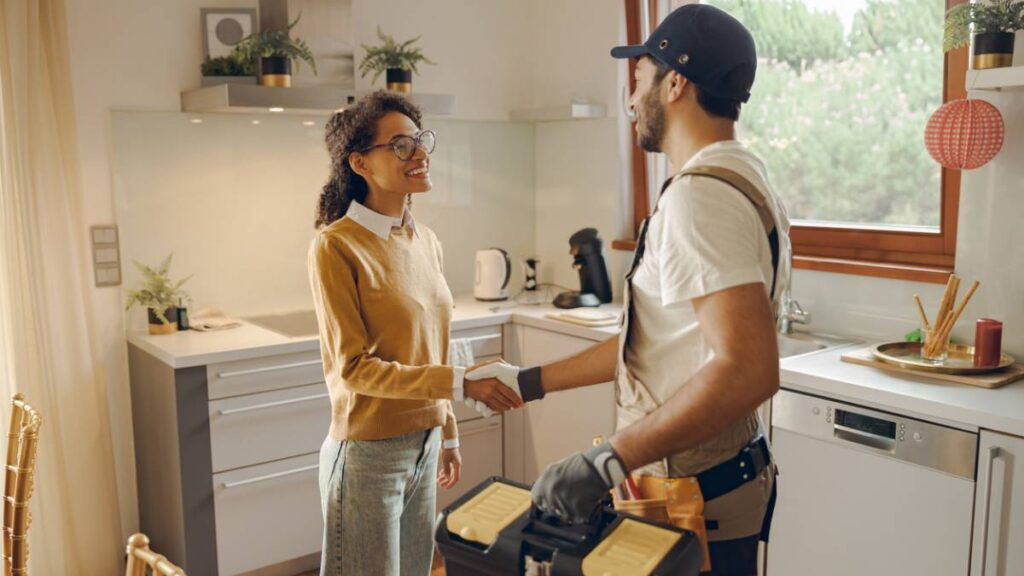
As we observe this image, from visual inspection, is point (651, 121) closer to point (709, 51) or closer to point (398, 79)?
point (709, 51)

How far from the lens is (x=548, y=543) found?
4.12 ft

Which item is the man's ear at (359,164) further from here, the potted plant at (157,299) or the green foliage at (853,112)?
the green foliage at (853,112)

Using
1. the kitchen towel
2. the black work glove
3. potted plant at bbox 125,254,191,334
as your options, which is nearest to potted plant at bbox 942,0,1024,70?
the black work glove

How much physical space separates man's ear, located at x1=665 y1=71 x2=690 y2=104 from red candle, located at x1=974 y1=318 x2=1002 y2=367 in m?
1.36

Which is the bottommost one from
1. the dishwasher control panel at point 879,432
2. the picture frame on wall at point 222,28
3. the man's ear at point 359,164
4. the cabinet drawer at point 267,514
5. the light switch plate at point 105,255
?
the cabinet drawer at point 267,514

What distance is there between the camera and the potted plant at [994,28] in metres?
2.29

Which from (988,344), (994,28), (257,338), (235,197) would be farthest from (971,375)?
(235,197)

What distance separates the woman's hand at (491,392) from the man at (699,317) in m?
0.41

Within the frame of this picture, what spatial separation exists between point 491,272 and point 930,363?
1.72 metres

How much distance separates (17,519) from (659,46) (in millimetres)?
1354

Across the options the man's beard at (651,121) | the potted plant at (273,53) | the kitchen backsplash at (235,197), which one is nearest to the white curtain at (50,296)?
the kitchen backsplash at (235,197)

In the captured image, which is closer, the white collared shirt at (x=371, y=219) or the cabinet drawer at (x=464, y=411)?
the white collared shirt at (x=371, y=219)

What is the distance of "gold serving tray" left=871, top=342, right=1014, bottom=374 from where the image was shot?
2.32 metres

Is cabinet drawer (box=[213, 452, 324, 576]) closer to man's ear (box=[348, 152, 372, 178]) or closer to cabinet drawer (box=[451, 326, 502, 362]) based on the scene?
cabinet drawer (box=[451, 326, 502, 362])
